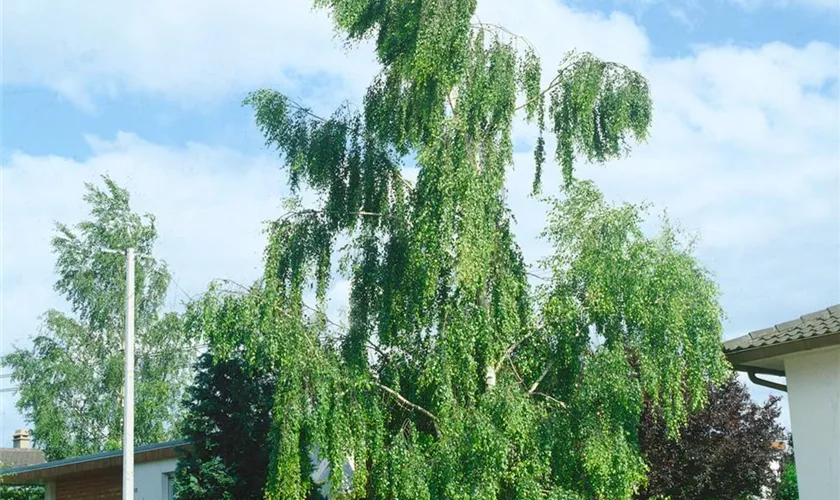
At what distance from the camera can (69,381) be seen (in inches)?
1510

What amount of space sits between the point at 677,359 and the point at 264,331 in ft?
20.8

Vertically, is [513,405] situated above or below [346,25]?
below

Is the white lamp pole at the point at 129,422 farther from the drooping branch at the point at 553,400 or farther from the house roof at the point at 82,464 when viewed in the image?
the house roof at the point at 82,464

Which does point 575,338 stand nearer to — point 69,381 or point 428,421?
point 428,421

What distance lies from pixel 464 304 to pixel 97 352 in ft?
85.6

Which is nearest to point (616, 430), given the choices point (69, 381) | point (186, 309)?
point (186, 309)

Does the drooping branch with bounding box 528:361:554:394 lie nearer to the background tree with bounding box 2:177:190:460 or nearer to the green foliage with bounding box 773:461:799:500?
the green foliage with bounding box 773:461:799:500

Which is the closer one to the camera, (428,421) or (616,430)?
(616,430)

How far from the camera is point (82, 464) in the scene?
29.9 meters

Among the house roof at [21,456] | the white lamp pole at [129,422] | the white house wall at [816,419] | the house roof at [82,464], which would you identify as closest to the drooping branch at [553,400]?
the white house wall at [816,419]

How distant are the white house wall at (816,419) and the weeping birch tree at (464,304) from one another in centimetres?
164

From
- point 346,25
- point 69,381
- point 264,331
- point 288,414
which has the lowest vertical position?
point 288,414

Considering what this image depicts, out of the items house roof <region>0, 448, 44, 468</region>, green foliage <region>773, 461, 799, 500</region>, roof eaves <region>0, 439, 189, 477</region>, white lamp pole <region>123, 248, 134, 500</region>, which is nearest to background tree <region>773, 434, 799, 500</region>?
green foliage <region>773, 461, 799, 500</region>

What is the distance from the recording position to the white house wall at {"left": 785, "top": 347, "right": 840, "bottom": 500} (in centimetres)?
1361
